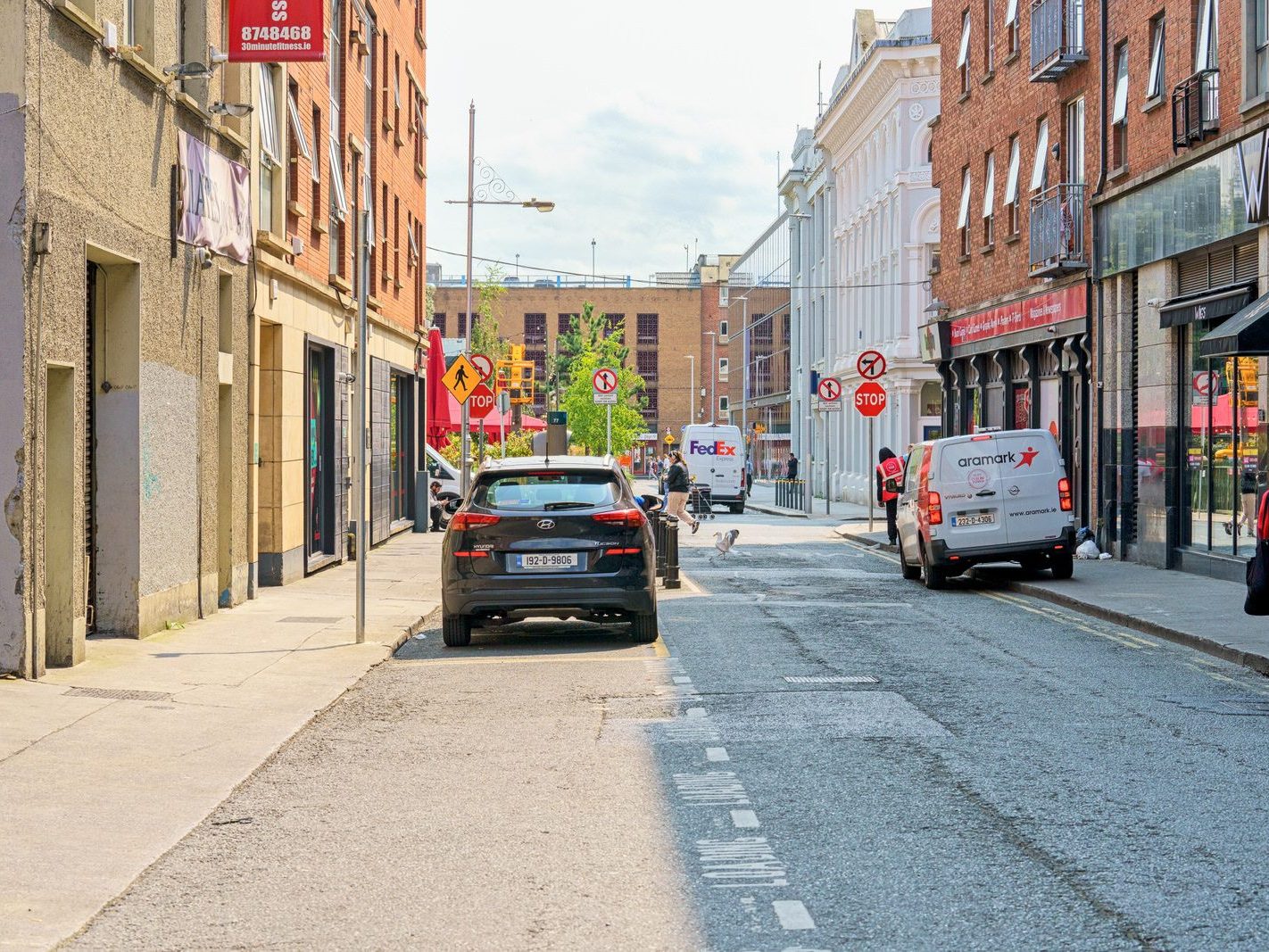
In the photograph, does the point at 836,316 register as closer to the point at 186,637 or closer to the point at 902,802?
the point at 186,637

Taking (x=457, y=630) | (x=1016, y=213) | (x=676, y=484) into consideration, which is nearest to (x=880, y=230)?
(x=1016, y=213)

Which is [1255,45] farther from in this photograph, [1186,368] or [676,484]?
[676,484]

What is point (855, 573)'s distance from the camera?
22.3 m

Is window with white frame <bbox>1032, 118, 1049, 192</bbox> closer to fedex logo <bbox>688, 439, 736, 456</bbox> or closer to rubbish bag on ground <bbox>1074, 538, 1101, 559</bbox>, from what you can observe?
rubbish bag on ground <bbox>1074, 538, 1101, 559</bbox>

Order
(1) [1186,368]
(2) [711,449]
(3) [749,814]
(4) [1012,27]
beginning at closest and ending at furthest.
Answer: (3) [749,814], (1) [1186,368], (4) [1012,27], (2) [711,449]

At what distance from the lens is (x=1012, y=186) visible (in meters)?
31.2

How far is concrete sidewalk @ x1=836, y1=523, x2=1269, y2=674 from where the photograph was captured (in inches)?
520

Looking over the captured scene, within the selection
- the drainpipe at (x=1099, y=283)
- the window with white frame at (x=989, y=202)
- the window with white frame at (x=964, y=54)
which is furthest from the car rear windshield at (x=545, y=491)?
the window with white frame at (x=964, y=54)

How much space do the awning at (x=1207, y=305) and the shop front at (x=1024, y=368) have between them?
4052mm

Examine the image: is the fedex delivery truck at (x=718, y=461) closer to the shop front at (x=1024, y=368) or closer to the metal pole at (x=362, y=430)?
the shop front at (x=1024, y=368)

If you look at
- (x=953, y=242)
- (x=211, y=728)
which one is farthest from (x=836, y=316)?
(x=211, y=728)

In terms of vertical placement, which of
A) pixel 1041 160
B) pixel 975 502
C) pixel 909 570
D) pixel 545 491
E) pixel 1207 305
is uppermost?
pixel 1041 160

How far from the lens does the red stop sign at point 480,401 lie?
28.6 m

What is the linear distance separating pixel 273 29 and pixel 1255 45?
11.5 meters
